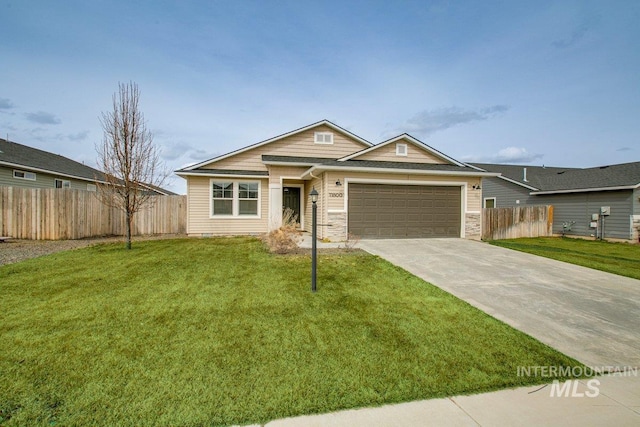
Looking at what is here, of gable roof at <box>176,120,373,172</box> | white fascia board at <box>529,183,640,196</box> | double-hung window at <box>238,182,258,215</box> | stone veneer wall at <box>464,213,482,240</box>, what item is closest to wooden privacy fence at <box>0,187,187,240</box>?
gable roof at <box>176,120,373,172</box>

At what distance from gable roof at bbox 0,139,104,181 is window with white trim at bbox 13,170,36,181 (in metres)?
0.44

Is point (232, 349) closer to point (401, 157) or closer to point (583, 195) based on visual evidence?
point (401, 157)

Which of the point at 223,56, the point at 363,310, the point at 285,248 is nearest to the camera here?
the point at 363,310

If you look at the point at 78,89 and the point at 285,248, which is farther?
the point at 78,89

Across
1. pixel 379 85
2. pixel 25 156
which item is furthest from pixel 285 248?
pixel 25 156

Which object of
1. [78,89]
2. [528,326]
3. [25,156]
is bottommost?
[528,326]

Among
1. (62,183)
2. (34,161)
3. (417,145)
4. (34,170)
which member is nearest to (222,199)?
(417,145)

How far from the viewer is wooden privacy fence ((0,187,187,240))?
35.8 ft

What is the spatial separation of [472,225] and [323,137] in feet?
26.8

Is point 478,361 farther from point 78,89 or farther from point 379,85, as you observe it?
point 78,89

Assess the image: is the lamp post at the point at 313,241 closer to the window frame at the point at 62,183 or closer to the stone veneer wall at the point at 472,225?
the stone veneer wall at the point at 472,225

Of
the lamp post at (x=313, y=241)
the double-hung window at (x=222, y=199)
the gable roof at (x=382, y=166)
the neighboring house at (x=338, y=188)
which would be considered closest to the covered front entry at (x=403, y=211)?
the neighboring house at (x=338, y=188)

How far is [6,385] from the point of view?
235cm

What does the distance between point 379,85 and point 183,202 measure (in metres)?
11.2
